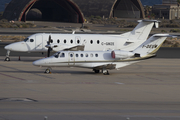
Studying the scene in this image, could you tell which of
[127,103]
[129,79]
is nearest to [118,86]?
[129,79]

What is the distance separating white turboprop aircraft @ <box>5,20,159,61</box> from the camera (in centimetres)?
3356

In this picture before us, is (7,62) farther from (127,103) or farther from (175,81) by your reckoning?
(127,103)

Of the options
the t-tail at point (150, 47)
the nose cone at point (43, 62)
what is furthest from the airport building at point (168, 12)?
the nose cone at point (43, 62)

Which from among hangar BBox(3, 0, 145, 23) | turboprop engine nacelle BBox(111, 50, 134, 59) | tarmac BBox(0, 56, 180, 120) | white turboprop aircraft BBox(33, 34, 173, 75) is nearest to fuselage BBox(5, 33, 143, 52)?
tarmac BBox(0, 56, 180, 120)

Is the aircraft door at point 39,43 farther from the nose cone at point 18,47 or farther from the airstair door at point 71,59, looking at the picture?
the airstair door at point 71,59

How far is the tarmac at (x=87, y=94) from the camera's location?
13.4 meters

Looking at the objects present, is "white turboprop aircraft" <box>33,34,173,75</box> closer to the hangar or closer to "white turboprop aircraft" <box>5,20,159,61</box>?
"white turboprop aircraft" <box>5,20,159,61</box>

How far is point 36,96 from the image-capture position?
16.9 metres

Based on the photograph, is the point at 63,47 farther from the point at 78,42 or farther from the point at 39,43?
the point at 39,43

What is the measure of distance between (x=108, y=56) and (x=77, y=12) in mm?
80418

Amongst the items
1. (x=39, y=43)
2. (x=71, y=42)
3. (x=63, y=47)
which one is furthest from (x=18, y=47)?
(x=71, y=42)

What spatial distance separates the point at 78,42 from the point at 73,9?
7244 cm

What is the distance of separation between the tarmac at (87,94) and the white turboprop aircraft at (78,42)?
221 inches

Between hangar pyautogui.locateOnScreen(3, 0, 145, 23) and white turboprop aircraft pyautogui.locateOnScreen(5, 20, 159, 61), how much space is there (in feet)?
214
